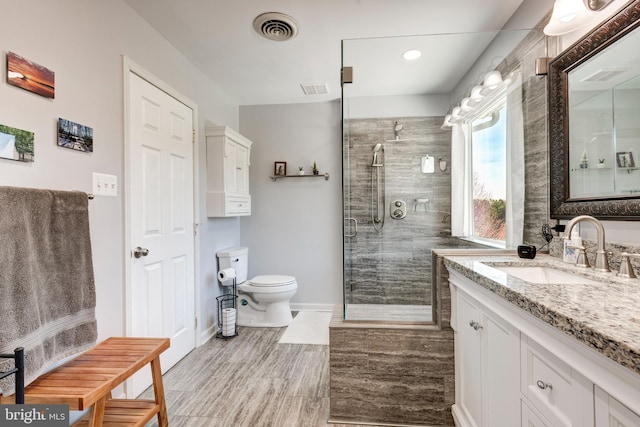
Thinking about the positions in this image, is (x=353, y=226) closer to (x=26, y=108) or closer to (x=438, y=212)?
(x=438, y=212)

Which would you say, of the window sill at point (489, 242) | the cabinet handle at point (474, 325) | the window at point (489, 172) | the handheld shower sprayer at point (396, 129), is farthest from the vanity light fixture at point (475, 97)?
the cabinet handle at point (474, 325)

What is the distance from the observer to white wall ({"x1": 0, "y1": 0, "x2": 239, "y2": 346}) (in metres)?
1.27

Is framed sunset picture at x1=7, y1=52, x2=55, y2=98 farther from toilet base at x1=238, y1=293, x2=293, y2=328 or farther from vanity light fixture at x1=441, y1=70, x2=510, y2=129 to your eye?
vanity light fixture at x1=441, y1=70, x2=510, y2=129

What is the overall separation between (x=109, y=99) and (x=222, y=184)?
124cm

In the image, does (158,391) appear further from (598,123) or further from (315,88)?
(315,88)

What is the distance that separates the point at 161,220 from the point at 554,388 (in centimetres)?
224

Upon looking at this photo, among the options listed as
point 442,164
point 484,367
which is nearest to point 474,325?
point 484,367

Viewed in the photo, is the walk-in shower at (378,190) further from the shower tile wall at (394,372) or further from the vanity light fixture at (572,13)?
the vanity light fixture at (572,13)

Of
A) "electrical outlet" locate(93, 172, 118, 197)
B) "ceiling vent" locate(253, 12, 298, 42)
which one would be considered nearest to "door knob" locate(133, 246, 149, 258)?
"electrical outlet" locate(93, 172, 118, 197)

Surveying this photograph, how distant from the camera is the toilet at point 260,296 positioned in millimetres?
3022

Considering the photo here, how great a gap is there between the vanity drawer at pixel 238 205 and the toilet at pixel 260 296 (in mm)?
412

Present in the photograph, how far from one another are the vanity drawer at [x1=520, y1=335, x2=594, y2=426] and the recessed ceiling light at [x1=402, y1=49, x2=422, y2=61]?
6.82 feet

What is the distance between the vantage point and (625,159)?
1192 millimetres

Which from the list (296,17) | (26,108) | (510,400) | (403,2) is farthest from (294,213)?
(510,400)
